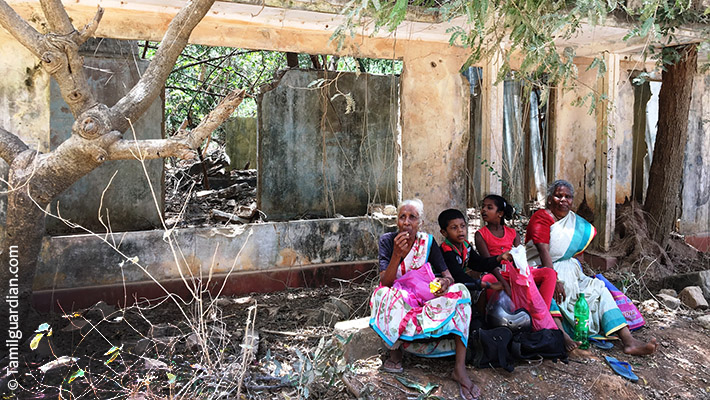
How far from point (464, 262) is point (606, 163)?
354cm

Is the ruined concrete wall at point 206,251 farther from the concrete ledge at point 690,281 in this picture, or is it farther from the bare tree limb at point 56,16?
the concrete ledge at point 690,281

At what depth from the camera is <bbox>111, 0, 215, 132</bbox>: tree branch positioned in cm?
364

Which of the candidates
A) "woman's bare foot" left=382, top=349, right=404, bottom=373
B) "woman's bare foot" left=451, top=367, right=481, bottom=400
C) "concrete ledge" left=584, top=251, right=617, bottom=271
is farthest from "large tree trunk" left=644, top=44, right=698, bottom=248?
"woman's bare foot" left=382, top=349, right=404, bottom=373

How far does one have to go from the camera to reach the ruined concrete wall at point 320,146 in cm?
738

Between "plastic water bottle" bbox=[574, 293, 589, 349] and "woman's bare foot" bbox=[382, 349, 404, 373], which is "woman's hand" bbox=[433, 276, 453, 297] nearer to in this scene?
"woman's bare foot" bbox=[382, 349, 404, 373]

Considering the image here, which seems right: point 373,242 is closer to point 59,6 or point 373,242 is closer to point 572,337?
point 572,337

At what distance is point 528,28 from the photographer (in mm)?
3639

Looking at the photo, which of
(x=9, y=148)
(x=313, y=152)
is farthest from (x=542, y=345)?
(x=313, y=152)

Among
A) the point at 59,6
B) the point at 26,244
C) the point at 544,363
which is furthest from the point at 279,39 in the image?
the point at 544,363

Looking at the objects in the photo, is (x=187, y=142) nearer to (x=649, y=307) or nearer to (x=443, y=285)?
(x=443, y=285)

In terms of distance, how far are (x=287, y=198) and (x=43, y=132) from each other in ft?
10.6

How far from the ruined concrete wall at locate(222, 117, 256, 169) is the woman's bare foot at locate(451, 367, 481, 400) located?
8584 millimetres

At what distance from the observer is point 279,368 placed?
3.71m

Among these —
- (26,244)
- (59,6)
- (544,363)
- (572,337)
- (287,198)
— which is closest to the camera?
(59,6)
